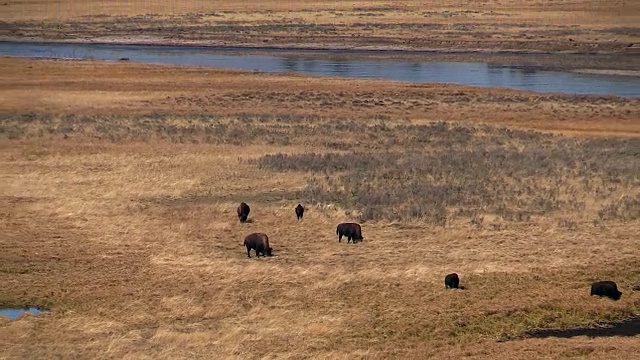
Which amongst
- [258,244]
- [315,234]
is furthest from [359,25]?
[258,244]

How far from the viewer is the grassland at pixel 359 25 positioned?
69.2 meters

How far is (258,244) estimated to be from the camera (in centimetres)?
1739

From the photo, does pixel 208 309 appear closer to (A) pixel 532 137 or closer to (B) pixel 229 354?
(B) pixel 229 354

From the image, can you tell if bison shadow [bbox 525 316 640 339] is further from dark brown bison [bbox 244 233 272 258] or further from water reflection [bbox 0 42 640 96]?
water reflection [bbox 0 42 640 96]

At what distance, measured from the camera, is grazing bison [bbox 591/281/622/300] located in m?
15.2

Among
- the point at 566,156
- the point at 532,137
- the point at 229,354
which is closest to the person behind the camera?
the point at 229,354

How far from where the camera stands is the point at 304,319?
14.1 meters

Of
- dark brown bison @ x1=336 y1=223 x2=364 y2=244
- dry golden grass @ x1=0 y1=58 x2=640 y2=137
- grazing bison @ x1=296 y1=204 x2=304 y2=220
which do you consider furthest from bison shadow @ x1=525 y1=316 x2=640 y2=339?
dry golden grass @ x1=0 y1=58 x2=640 y2=137

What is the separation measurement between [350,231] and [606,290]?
4.92 metres

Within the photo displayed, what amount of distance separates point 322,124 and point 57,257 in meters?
18.6

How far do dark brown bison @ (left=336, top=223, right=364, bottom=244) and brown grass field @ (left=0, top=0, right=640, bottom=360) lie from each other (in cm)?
27

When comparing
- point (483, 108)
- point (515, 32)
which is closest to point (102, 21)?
point (515, 32)

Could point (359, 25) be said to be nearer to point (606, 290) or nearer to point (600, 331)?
point (606, 290)

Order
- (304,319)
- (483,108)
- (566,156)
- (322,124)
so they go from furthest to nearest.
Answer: (483,108) → (322,124) → (566,156) → (304,319)
